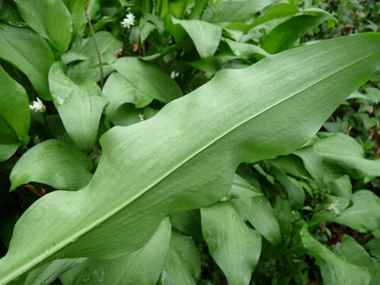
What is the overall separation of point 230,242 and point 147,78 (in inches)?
24.9

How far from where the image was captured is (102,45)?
3.71 feet

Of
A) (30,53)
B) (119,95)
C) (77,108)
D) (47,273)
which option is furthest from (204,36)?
(47,273)

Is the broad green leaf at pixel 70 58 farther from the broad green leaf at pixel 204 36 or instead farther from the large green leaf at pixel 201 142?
the large green leaf at pixel 201 142

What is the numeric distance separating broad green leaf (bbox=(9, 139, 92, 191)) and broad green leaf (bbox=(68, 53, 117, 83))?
31 centimetres

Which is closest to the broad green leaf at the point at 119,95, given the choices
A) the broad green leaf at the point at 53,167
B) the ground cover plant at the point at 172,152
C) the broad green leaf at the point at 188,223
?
the ground cover plant at the point at 172,152

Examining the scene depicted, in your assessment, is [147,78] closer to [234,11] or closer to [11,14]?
[11,14]

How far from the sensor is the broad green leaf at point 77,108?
0.65 meters

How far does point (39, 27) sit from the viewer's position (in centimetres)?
82

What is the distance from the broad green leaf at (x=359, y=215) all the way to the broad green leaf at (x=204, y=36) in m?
0.78

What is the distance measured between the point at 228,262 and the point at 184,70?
0.80m

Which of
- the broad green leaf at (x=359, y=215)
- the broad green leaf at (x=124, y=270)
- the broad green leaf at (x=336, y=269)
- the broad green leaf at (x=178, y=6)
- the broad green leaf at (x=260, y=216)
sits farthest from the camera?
the broad green leaf at (x=178, y=6)

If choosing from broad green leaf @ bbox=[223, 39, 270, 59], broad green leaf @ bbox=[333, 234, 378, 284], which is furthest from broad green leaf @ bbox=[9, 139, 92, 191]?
broad green leaf @ bbox=[333, 234, 378, 284]

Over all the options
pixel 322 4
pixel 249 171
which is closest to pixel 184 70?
pixel 249 171

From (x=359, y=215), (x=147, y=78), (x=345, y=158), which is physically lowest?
(x=359, y=215)
